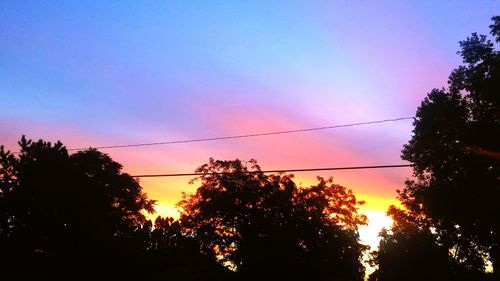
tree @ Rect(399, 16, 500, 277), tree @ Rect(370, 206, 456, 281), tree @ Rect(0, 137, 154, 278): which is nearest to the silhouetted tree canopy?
tree @ Rect(399, 16, 500, 277)

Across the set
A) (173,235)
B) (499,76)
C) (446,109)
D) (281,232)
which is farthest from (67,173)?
(499,76)

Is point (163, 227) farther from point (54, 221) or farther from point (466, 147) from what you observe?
point (466, 147)

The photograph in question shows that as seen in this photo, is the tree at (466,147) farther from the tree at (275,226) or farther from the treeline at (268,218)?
the tree at (275,226)

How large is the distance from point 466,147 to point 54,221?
31250mm

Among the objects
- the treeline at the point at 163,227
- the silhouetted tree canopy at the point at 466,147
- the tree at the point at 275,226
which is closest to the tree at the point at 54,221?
the treeline at the point at 163,227

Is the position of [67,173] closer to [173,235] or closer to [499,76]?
[173,235]

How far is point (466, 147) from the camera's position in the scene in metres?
28.3

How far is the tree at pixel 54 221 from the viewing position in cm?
2778

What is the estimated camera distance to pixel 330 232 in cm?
4025

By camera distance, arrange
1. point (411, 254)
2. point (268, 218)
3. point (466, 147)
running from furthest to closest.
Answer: point (411, 254), point (268, 218), point (466, 147)

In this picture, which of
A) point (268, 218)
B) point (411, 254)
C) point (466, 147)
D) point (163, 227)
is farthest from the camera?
point (411, 254)

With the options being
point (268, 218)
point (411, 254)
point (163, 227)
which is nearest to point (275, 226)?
point (268, 218)

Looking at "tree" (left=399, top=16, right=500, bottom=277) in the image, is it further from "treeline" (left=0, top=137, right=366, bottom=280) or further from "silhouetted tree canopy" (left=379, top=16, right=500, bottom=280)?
"treeline" (left=0, top=137, right=366, bottom=280)

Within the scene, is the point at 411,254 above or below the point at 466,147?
below
